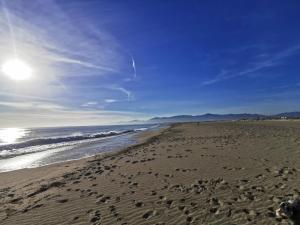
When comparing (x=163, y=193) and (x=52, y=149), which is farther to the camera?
(x=52, y=149)

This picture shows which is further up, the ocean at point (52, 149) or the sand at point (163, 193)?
the ocean at point (52, 149)

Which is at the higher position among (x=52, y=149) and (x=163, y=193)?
(x=52, y=149)

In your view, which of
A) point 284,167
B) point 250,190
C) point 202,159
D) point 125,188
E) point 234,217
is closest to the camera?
point 234,217

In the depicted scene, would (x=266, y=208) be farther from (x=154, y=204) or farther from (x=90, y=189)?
(x=90, y=189)

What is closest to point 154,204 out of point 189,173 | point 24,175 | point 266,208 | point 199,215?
point 199,215

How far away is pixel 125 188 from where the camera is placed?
32.8ft

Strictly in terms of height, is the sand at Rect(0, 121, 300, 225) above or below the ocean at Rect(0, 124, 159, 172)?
below

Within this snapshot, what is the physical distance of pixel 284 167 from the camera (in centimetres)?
1132

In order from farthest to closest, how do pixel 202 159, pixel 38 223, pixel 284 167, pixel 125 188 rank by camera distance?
pixel 202 159 < pixel 284 167 < pixel 125 188 < pixel 38 223

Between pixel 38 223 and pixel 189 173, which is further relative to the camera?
pixel 189 173

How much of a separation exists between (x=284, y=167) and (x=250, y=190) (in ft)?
11.7

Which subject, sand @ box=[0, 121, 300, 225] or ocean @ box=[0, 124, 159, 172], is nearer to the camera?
sand @ box=[0, 121, 300, 225]

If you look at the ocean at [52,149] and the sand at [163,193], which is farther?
the ocean at [52,149]

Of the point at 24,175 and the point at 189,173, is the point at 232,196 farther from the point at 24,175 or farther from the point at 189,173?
the point at 24,175
